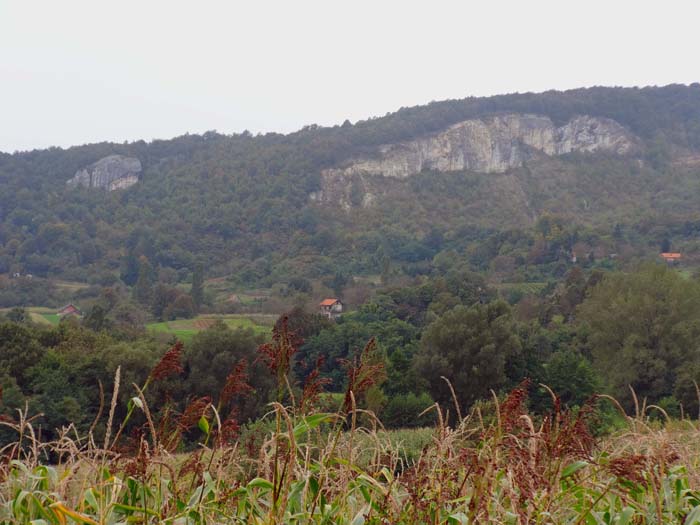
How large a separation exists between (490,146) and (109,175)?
6076 centimetres

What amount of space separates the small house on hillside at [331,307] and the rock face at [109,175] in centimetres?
6076

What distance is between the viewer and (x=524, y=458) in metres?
1.62

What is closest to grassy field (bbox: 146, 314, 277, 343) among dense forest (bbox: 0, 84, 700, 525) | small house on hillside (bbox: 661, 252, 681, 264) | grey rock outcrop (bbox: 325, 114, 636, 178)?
dense forest (bbox: 0, 84, 700, 525)

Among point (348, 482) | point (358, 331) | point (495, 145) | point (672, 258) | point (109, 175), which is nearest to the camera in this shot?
point (348, 482)

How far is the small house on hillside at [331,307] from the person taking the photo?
54.1m

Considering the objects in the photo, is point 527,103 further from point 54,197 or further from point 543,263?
point 54,197

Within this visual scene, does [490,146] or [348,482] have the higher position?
[348,482]

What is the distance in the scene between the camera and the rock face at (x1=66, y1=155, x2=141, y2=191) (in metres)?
105

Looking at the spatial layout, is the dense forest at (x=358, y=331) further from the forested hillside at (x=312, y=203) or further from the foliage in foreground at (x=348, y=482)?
the forested hillside at (x=312, y=203)

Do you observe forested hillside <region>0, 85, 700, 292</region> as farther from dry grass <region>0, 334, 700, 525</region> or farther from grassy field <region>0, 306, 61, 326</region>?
dry grass <region>0, 334, 700, 525</region>

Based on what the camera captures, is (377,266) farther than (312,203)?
No

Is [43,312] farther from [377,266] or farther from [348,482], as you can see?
[348,482]

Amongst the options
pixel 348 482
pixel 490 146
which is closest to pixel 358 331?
pixel 348 482

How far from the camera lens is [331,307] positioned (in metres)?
54.7
